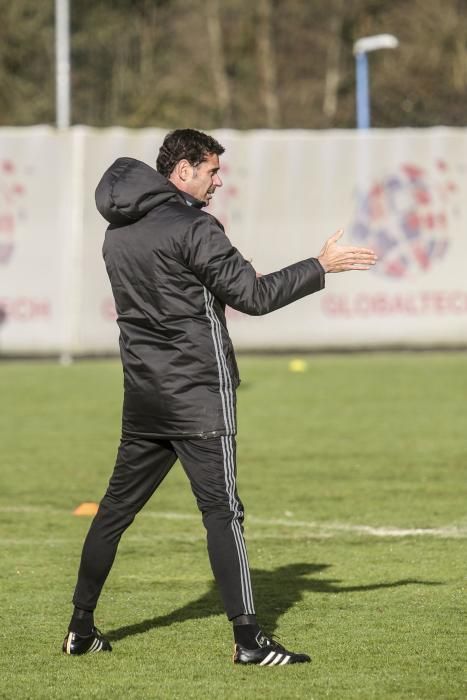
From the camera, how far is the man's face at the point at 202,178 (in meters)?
5.48

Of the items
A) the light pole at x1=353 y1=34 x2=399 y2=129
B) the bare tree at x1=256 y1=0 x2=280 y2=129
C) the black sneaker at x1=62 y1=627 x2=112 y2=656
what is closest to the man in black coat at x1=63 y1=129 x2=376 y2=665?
the black sneaker at x1=62 y1=627 x2=112 y2=656

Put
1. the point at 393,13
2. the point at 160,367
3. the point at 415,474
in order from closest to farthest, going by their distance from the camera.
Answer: the point at 160,367, the point at 415,474, the point at 393,13

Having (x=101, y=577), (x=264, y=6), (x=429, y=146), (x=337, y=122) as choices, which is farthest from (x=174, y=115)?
(x=101, y=577)

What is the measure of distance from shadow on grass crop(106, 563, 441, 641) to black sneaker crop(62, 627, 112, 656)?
22cm

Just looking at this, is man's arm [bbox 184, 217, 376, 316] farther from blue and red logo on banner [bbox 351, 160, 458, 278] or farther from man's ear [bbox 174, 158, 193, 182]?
blue and red logo on banner [bbox 351, 160, 458, 278]

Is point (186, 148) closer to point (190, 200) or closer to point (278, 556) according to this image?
point (190, 200)

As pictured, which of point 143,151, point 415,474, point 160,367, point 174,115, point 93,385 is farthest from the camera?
point 174,115


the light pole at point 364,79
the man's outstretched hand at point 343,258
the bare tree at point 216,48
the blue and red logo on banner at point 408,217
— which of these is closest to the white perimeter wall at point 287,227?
the blue and red logo on banner at point 408,217

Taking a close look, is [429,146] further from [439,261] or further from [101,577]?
[101,577]

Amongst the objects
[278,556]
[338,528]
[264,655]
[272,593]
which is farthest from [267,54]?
[264,655]

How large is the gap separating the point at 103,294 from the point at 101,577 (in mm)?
12008

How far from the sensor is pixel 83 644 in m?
5.62

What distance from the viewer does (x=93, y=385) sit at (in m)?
15.8

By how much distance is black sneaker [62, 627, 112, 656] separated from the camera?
5.61 meters
